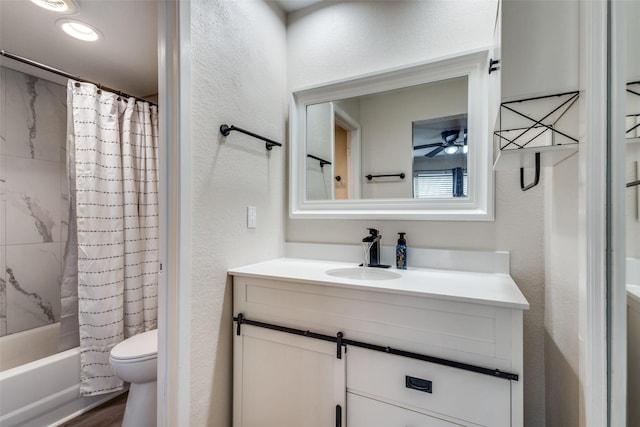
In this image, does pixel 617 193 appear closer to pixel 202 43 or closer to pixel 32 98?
pixel 202 43

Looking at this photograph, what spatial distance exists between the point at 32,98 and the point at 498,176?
3038mm

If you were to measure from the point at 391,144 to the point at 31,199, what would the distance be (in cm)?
252

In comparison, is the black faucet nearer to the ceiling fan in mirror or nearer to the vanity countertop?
the vanity countertop

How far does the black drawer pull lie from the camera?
94 cm

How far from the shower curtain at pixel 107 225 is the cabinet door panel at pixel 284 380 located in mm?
1097

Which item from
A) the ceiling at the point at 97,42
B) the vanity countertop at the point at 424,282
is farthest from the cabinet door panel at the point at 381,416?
the ceiling at the point at 97,42

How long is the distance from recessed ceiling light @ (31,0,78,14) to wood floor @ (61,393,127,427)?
2249mm

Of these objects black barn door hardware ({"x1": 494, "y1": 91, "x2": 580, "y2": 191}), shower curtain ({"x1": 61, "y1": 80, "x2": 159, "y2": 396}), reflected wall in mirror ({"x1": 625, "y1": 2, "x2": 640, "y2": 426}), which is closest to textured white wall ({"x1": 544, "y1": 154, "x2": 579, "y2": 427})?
black barn door hardware ({"x1": 494, "y1": 91, "x2": 580, "y2": 191})

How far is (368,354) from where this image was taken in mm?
1037

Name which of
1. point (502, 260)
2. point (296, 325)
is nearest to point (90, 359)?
point (296, 325)

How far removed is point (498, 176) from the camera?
50.9 inches

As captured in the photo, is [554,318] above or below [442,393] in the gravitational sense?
above

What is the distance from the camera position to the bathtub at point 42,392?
1.41 m

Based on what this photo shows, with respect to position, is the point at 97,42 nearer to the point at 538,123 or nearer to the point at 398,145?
the point at 398,145
